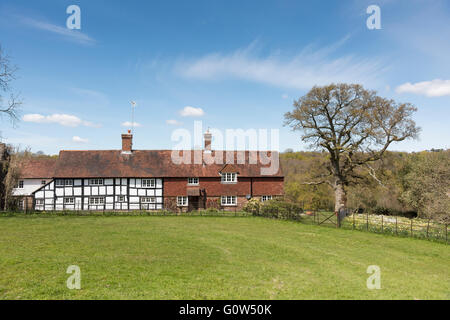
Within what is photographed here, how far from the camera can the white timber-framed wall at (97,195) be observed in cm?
3067

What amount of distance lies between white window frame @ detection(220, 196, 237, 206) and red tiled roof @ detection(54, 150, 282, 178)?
2.72 meters

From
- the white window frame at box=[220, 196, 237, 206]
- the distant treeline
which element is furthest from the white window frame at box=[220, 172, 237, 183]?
the distant treeline

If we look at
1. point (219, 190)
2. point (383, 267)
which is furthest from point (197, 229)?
point (219, 190)

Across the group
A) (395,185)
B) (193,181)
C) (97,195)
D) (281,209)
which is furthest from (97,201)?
(395,185)

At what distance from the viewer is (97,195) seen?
3117 cm

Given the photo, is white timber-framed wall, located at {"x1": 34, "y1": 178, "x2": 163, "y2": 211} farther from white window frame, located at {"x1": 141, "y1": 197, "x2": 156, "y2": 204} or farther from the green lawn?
the green lawn

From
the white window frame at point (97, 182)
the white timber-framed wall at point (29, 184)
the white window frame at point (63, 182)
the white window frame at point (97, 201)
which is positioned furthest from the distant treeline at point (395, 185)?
the white timber-framed wall at point (29, 184)

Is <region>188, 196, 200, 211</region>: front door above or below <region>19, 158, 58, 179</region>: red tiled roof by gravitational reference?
below

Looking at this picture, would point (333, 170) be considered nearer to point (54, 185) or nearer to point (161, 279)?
point (161, 279)

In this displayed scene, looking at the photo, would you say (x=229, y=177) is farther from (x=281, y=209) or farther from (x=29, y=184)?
(x=29, y=184)

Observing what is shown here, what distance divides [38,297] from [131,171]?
1011 inches

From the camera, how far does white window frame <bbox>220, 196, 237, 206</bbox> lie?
32844 millimetres

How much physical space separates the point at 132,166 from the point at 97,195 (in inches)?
180

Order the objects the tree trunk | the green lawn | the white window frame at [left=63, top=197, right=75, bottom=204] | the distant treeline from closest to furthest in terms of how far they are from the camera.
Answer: the green lawn → the distant treeline → the tree trunk → the white window frame at [left=63, top=197, right=75, bottom=204]
